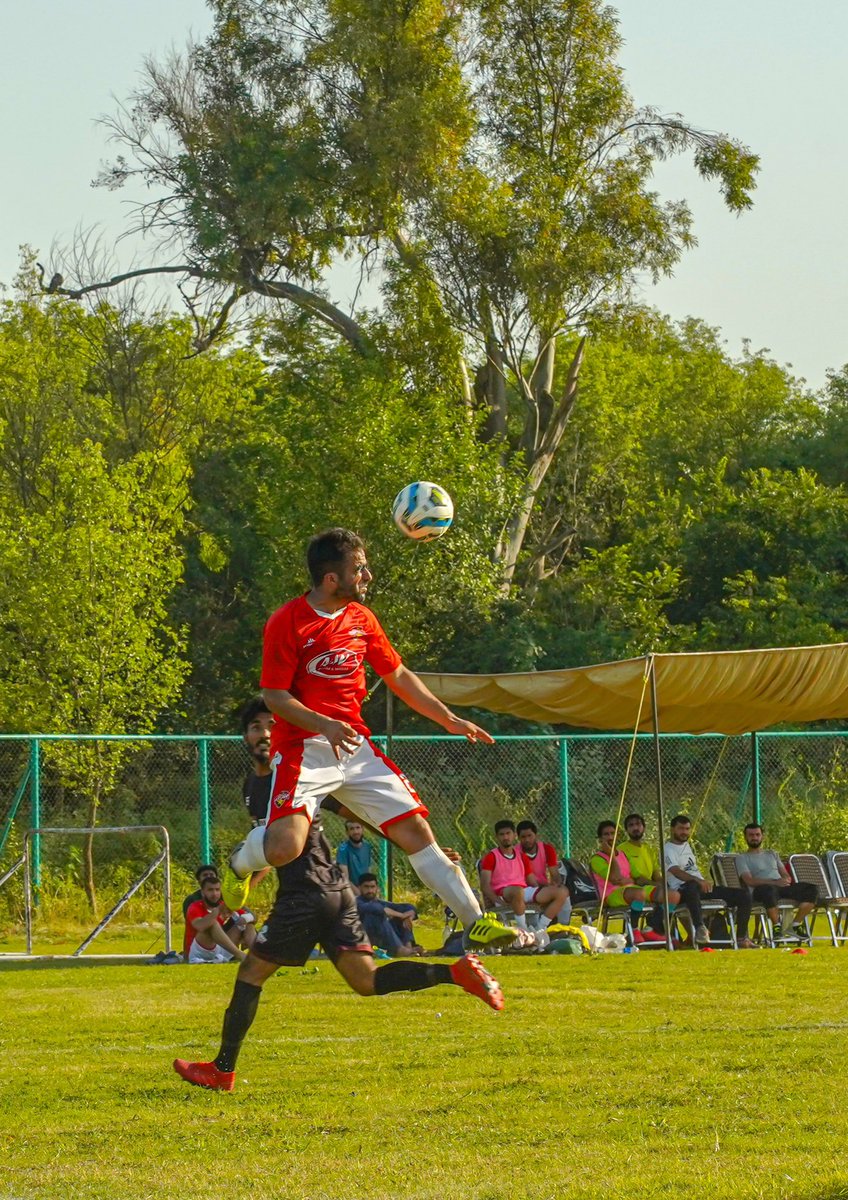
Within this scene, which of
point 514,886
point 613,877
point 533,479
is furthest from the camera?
point 533,479

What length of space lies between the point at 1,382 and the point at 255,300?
6.02m

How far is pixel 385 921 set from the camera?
53.8 ft

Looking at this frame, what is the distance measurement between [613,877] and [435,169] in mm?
16923

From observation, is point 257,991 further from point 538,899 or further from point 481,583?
point 481,583

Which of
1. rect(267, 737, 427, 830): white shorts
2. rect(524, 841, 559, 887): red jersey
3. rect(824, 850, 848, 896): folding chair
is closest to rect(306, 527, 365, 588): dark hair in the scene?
rect(267, 737, 427, 830): white shorts

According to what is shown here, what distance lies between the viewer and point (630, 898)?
58.4 ft

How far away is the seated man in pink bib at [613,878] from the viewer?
1777 cm

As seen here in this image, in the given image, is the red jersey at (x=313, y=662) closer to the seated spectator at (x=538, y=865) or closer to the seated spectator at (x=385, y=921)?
the seated spectator at (x=385, y=921)

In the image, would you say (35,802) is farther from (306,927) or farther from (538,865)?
(306,927)

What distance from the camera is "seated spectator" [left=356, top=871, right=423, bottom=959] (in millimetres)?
16328

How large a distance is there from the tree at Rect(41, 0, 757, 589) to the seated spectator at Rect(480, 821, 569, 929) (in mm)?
13646

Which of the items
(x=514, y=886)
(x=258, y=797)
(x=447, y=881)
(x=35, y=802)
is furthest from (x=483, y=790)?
(x=447, y=881)

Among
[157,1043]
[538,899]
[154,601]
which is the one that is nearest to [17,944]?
[538,899]

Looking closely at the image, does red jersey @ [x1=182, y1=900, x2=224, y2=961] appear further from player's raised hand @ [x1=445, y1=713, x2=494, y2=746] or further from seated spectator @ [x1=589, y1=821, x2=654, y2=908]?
player's raised hand @ [x1=445, y1=713, x2=494, y2=746]
